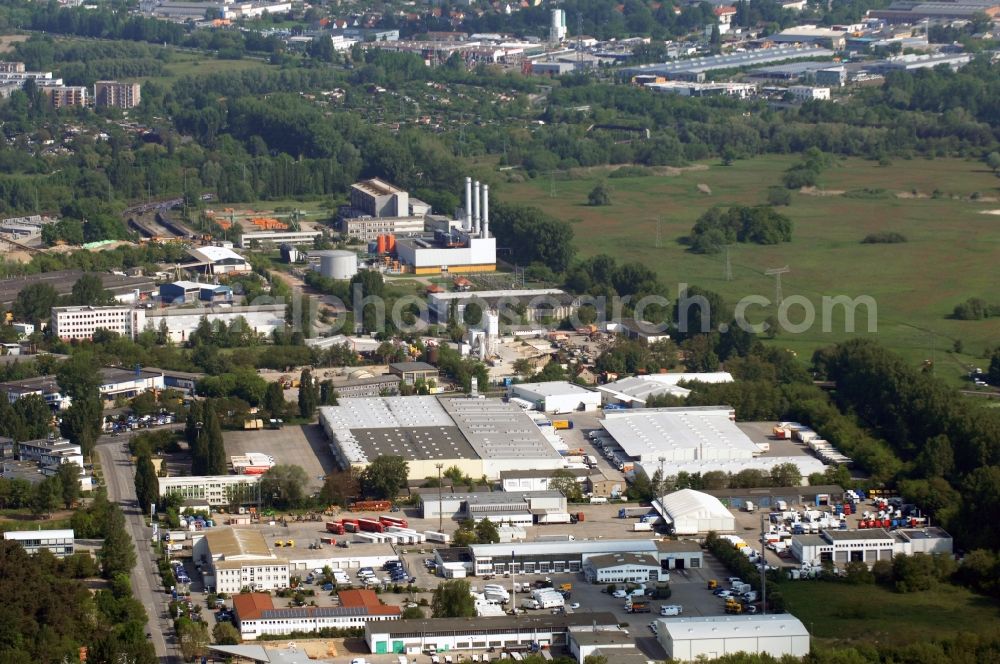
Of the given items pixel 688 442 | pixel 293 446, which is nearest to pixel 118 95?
pixel 293 446

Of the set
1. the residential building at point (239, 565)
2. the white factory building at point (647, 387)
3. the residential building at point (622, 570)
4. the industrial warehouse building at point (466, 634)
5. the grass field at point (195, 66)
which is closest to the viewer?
the industrial warehouse building at point (466, 634)

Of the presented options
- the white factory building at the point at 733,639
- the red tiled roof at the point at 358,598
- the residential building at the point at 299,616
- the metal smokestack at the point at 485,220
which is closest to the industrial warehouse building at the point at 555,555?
the red tiled roof at the point at 358,598

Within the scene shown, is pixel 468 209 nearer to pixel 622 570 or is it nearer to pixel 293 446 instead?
pixel 293 446

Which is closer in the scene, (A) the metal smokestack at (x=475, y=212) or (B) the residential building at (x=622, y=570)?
(B) the residential building at (x=622, y=570)

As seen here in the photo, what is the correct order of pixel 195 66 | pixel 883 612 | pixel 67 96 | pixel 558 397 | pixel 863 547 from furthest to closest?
pixel 195 66 < pixel 67 96 < pixel 558 397 < pixel 863 547 < pixel 883 612

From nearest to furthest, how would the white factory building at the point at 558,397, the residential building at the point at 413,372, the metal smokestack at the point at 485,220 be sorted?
the white factory building at the point at 558,397
the residential building at the point at 413,372
the metal smokestack at the point at 485,220

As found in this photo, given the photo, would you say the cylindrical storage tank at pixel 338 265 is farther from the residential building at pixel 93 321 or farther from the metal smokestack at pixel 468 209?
the residential building at pixel 93 321

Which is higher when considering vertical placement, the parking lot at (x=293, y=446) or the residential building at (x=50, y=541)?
the residential building at (x=50, y=541)
